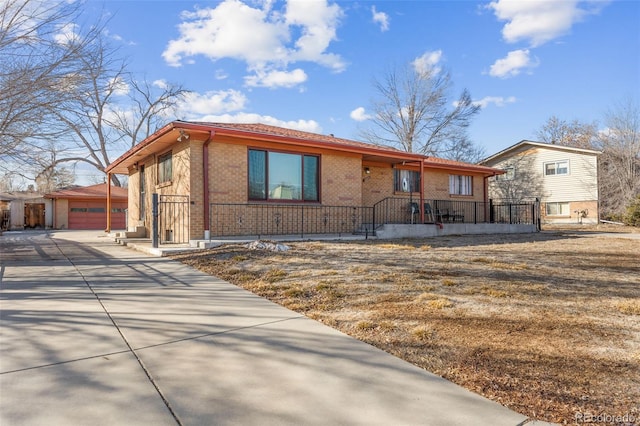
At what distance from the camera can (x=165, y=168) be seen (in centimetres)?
1156

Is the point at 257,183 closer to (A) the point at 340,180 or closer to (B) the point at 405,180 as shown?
(A) the point at 340,180

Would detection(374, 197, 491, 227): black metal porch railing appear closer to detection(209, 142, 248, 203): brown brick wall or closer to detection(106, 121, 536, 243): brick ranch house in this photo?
detection(106, 121, 536, 243): brick ranch house

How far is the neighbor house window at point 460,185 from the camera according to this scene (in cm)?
1731

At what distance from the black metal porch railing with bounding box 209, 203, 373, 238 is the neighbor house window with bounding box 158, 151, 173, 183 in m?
2.35

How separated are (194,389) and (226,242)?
6.80 metres

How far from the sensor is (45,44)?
7.21 metres

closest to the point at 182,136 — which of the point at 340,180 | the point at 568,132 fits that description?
the point at 340,180

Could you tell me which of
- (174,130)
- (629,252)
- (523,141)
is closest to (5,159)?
(174,130)

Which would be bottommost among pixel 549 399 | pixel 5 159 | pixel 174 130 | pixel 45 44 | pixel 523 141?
pixel 549 399

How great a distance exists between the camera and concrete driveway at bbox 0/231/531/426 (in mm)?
1960

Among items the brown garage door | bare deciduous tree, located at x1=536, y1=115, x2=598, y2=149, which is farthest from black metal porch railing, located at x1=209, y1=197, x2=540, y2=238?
bare deciduous tree, located at x1=536, y1=115, x2=598, y2=149

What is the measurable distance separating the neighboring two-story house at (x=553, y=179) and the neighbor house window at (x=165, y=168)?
2427cm

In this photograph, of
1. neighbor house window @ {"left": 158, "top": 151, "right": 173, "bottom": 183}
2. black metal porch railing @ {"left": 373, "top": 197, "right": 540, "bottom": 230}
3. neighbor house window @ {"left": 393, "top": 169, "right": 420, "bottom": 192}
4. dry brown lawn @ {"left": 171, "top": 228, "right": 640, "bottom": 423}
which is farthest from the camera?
neighbor house window @ {"left": 393, "top": 169, "right": 420, "bottom": 192}

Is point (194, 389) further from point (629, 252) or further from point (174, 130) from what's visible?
point (629, 252)
